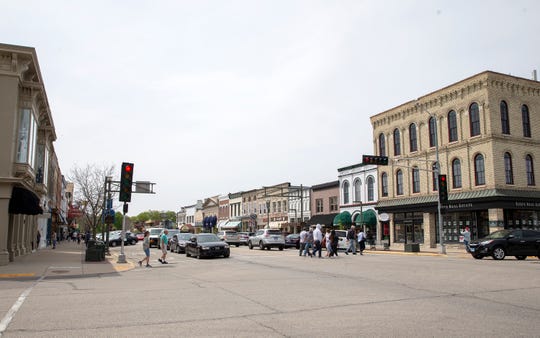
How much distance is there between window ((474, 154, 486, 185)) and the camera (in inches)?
1353

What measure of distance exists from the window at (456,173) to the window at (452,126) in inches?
71.6

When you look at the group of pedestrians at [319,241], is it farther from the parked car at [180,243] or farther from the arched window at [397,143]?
the arched window at [397,143]

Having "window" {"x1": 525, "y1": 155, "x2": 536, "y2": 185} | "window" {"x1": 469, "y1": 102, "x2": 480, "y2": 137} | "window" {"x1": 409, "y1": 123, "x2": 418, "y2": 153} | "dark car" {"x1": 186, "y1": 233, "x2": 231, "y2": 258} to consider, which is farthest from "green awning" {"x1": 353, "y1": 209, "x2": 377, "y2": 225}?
"dark car" {"x1": 186, "y1": 233, "x2": 231, "y2": 258}

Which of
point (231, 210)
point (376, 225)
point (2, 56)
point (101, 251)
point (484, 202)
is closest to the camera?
point (2, 56)

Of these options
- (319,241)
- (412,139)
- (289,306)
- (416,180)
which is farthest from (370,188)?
(289,306)

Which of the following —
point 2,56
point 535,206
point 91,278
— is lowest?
point 91,278

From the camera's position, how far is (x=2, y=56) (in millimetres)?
21938

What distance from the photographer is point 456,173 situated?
36781 millimetres

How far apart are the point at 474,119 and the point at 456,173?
4460 mm

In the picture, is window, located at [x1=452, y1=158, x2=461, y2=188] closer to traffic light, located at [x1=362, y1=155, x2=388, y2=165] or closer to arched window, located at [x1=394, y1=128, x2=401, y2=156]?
arched window, located at [x1=394, y1=128, x2=401, y2=156]

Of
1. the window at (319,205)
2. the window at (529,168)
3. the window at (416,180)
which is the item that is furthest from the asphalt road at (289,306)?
the window at (319,205)

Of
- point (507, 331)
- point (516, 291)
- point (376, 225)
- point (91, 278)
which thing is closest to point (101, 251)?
point (91, 278)

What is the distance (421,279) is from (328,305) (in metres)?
5.67

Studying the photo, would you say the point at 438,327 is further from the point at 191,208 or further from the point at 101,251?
the point at 191,208
